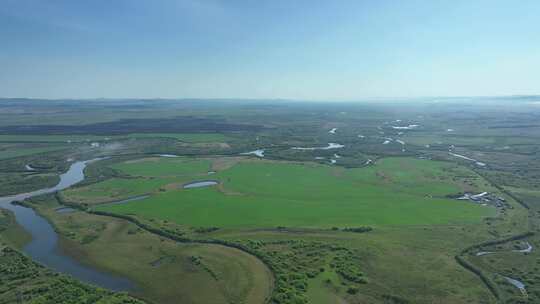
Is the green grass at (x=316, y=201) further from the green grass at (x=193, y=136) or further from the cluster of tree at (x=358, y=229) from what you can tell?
the green grass at (x=193, y=136)

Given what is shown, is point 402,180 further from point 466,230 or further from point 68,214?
point 68,214

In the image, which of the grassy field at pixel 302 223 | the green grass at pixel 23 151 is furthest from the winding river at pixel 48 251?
the green grass at pixel 23 151

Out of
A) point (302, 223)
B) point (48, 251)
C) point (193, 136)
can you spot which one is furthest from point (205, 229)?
point (193, 136)

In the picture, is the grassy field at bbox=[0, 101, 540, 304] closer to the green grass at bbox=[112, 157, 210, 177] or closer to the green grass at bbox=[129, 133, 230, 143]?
the green grass at bbox=[112, 157, 210, 177]

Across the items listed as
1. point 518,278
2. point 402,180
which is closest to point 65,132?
point 402,180

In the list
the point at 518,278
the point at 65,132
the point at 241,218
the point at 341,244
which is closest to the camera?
the point at 518,278

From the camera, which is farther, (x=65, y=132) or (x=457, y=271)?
(x=65, y=132)
